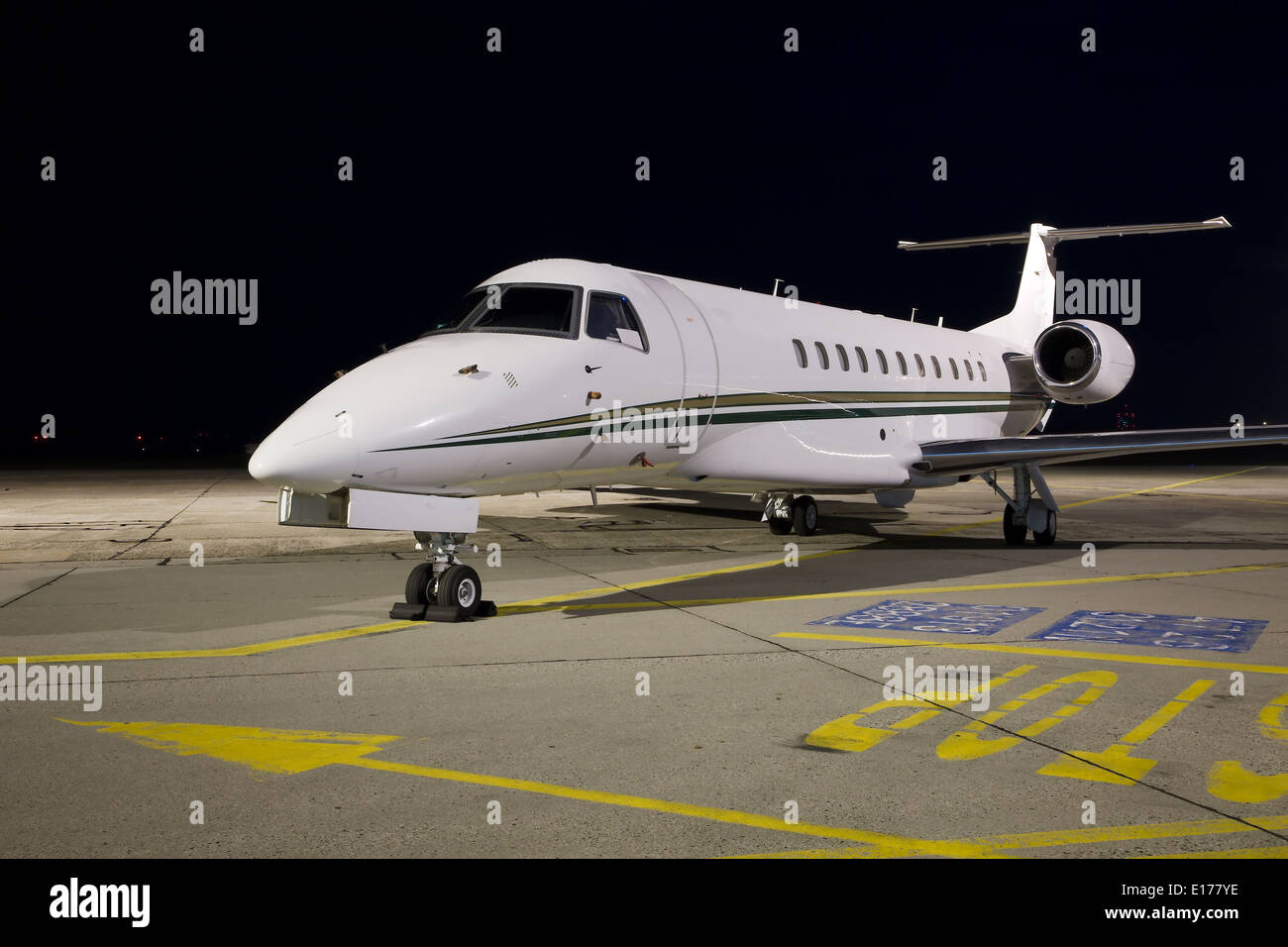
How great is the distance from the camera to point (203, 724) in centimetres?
511

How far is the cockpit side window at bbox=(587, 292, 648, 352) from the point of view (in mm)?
8969

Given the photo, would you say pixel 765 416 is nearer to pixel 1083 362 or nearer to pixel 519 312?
pixel 519 312

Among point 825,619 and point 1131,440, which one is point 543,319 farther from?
point 1131,440

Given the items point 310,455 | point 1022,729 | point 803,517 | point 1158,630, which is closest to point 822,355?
point 803,517

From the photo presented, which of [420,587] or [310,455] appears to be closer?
[310,455]

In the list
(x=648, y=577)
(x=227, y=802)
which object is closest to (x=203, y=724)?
(x=227, y=802)

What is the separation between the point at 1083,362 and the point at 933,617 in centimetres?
964

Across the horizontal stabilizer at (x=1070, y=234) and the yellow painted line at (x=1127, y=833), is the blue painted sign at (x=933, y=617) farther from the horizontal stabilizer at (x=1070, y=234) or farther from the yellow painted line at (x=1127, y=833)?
the horizontal stabilizer at (x=1070, y=234)

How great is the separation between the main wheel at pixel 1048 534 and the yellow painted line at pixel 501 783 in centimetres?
1087

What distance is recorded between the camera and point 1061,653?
22.9ft

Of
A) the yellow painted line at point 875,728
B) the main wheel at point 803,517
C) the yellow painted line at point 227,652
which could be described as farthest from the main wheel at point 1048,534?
the yellow painted line at point 227,652

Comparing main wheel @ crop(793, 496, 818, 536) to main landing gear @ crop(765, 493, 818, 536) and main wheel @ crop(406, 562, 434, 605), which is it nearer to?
main landing gear @ crop(765, 493, 818, 536)

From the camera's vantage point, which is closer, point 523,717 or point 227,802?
point 227,802
